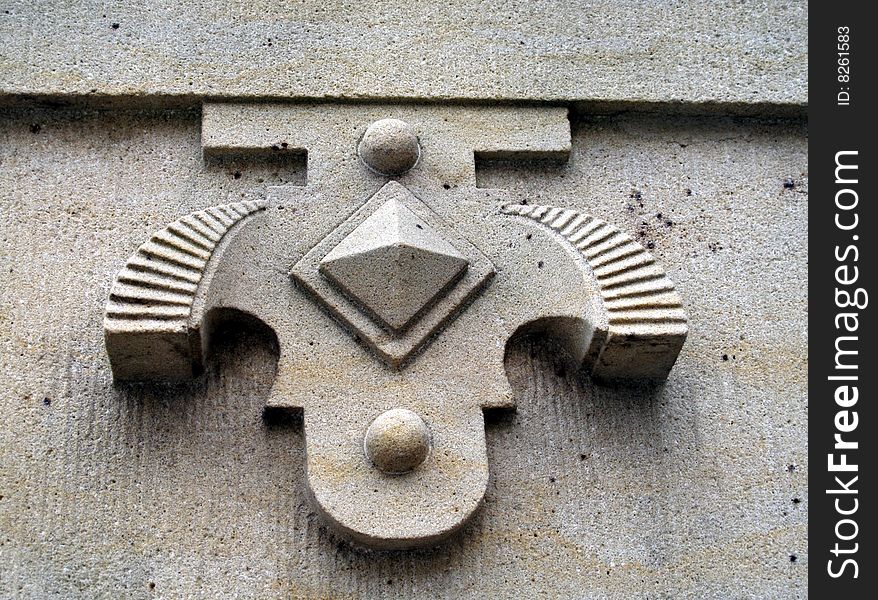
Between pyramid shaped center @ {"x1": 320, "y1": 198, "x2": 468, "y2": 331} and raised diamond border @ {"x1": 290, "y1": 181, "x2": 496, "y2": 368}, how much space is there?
0.07ft

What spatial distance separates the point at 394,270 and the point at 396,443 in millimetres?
366

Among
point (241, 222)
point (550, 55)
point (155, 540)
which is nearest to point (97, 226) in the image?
point (241, 222)

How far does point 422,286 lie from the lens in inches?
84.7

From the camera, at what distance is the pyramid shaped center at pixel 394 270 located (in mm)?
2133

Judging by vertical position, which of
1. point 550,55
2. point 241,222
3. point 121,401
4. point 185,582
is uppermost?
point 550,55

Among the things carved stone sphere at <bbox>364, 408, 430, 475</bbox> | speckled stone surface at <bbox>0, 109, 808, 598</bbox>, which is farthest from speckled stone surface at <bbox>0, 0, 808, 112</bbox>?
carved stone sphere at <bbox>364, 408, 430, 475</bbox>

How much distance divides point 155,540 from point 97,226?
0.72m

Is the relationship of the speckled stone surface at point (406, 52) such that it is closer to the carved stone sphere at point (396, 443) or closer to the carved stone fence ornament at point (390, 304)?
the carved stone fence ornament at point (390, 304)

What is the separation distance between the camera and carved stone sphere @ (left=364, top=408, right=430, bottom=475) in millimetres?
1975

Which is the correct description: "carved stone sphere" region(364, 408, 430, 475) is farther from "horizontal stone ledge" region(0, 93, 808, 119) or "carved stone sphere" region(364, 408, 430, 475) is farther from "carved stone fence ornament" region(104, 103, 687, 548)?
"horizontal stone ledge" region(0, 93, 808, 119)

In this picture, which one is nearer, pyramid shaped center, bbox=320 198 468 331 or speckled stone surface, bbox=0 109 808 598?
speckled stone surface, bbox=0 109 808 598

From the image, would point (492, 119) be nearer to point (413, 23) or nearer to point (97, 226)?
point (413, 23)

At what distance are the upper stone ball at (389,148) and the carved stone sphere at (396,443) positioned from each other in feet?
2.04

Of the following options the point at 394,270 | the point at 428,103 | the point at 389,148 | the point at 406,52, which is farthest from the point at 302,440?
the point at 406,52
